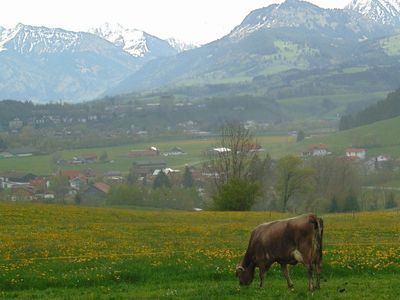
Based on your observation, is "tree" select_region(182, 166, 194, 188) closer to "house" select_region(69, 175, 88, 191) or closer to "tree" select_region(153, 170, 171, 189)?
"tree" select_region(153, 170, 171, 189)

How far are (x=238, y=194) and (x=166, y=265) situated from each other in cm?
4790

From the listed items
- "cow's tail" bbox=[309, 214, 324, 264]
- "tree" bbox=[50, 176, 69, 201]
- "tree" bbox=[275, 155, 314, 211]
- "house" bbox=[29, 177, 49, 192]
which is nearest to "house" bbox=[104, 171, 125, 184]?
"tree" bbox=[50, 176, 69, 201]

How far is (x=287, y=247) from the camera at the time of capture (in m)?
22.0

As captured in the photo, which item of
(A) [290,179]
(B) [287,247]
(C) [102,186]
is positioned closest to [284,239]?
(B) [287,247]

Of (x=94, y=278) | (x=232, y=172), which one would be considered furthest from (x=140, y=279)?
(x=232, y=172)

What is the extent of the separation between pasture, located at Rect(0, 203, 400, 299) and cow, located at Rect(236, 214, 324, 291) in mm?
661

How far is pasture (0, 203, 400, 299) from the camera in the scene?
2261 centimetres

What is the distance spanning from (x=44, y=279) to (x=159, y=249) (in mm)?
9674

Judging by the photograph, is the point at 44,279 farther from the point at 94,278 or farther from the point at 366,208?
the point at 366,208

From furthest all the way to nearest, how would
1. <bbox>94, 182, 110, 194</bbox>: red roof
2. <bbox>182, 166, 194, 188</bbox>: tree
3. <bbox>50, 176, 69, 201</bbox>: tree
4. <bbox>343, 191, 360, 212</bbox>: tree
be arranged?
<bbox>94, 182, 110, 194</bbox>: red roof < <bbox>50, 176, 69, 201</bbox>: tree < <bbox>182, 166, 194, 188</bbox>: tree < <bbox>343, 191, 360, 212</bbox>: tree

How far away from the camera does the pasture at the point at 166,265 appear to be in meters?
22.6

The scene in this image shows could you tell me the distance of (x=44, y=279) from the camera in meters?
26.0

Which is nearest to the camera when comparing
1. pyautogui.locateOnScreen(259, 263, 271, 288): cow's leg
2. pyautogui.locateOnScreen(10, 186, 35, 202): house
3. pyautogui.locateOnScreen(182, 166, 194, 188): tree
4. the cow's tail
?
the cow's tail

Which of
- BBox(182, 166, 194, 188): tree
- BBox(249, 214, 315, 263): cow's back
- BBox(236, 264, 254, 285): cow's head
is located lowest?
BBox(182, 166, 194, 188): tree
